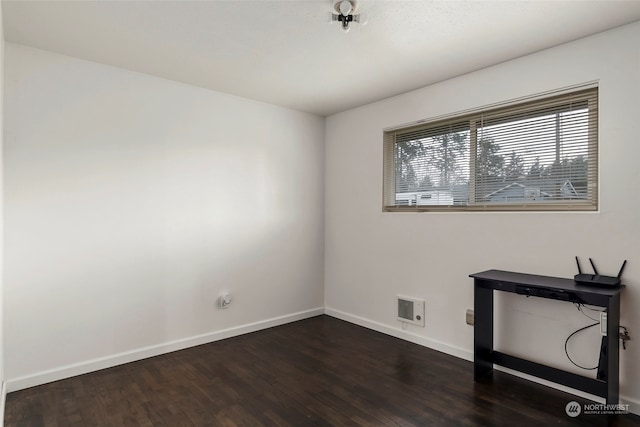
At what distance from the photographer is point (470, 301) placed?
317cm

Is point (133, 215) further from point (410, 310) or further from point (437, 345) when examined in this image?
point (437, 345)

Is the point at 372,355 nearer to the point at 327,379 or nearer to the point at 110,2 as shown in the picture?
the point at 327,379

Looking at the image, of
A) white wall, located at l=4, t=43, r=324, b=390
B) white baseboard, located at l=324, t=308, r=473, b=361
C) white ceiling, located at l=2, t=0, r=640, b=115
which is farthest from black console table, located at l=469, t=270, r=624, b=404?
white wall, located at l=4, t=43, r=324, b=390

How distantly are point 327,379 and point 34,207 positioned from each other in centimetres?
257

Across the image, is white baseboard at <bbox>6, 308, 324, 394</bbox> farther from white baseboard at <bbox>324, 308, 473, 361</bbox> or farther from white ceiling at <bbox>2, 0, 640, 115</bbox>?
white ceiling at <bbox>2, 0, 640, 115</bbox>

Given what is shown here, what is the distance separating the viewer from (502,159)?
10.0ft

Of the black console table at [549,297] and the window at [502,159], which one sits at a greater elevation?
the window at [502,159]

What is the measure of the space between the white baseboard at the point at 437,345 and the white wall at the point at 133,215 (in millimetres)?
666

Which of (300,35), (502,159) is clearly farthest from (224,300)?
(502,159)

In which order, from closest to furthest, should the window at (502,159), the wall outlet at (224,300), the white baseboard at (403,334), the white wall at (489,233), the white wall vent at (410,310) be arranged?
the white wall at (489,233)
the window at (502,159)
the white baseboard at (403,334)
the white wall vent at (410,310)
the wall outlet at (224,300)

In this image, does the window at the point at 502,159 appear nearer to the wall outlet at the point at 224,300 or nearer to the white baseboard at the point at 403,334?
the white baseboard at the point at 403,334

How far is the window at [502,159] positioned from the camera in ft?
8.68

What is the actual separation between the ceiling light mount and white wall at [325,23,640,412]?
1432 mm

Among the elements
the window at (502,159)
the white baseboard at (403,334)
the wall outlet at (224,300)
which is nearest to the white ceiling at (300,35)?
the window at (502,159)
